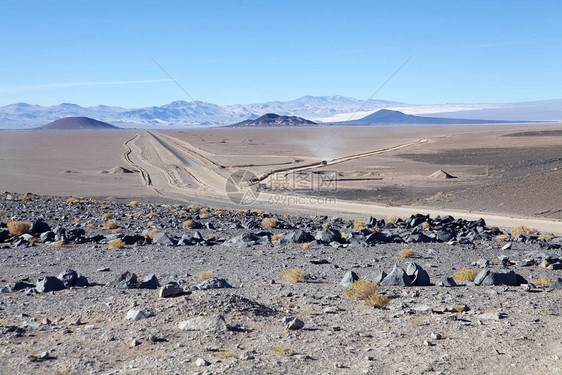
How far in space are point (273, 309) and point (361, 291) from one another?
1.66 metres

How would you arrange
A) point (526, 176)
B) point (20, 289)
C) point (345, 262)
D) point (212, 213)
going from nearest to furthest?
point (20, 289) → point (345, 262) → point (212, 213) → point (526, 176)

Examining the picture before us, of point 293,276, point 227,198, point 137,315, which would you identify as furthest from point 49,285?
point 227,198

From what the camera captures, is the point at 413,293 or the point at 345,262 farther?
the point at 345,262

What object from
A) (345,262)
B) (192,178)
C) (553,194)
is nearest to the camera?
(345,262)

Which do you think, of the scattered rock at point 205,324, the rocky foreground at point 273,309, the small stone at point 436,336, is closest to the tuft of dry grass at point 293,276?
the rocky foreground at point 273,309

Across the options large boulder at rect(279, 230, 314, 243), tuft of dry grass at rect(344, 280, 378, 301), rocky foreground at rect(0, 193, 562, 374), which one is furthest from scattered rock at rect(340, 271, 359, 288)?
large boulder at rect(279, 230, 314, 243)

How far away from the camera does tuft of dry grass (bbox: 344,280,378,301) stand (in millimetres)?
10133

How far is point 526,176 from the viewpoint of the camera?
4253cm

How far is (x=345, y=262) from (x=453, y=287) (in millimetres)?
3660

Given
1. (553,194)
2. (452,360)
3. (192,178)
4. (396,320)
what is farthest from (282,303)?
(192,178)

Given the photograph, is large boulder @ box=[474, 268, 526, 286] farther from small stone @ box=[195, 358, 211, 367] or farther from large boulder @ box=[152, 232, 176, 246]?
large boulder @ box=[152, 232, 176, 246]

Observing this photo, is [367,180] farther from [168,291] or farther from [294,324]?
[294,324]

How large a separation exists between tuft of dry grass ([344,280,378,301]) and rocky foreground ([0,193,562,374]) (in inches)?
0.7

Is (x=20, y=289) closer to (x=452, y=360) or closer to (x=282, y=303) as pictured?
(x=282, y=303)
